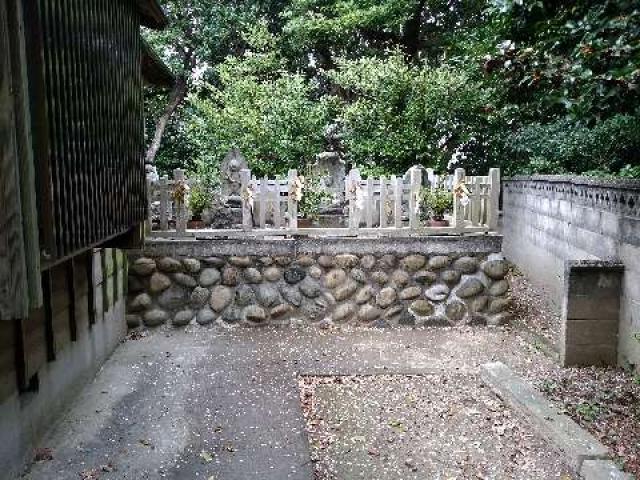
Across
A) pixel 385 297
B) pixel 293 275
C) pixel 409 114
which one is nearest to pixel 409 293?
pixel 385 297

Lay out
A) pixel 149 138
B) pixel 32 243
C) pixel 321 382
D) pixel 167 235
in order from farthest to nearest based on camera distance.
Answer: pixel 149 138 → pixel 167 235 → pixel 321 382 → pixel 32 243

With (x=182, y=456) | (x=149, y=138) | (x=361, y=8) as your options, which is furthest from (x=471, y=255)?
(x=149, y=138)

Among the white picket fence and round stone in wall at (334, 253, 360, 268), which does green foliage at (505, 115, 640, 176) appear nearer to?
the white picket fence

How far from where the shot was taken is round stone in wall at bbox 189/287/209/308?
→ 877cm

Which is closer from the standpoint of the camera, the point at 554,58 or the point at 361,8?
the point at 554,58

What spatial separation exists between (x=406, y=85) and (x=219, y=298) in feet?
24.9

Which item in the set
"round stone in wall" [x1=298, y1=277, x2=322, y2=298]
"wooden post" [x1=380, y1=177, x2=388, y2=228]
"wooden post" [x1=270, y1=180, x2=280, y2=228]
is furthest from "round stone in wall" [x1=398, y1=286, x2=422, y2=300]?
"wooden post" [x1=270, y1=180, x2=280, y2=228]

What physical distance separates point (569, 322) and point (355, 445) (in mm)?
3271

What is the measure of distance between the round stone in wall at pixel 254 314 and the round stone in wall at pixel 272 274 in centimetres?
49

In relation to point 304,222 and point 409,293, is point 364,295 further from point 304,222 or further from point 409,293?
point 304,222

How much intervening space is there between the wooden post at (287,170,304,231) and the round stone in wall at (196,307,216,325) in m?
1.87

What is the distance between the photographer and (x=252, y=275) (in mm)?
8859

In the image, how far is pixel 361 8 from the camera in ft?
52.1

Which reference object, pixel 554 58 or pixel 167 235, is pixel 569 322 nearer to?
pixel 554 58
